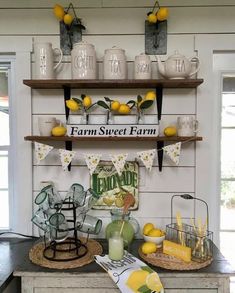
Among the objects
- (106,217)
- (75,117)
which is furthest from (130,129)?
(106,217)

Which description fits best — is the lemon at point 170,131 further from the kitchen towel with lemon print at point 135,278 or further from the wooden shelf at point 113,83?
the kitchen towel with lemon print at point 135,278

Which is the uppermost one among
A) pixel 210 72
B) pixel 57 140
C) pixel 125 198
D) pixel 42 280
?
pixel 210 72

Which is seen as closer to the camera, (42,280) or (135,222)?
(42,280)

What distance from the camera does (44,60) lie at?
1.62m

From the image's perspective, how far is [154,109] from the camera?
1.75 m

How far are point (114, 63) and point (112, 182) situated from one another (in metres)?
0.70

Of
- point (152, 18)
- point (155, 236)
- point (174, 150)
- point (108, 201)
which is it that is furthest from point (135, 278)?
point (152, 18)

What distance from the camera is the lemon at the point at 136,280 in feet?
4.09

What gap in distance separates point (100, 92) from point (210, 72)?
662 mm

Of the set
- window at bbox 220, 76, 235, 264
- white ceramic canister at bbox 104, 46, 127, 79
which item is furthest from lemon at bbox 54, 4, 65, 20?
window at bbox 220, 76, 235, 264

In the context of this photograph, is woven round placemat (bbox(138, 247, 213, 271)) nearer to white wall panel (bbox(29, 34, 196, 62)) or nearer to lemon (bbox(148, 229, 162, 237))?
lemon (bbox(148, 229, 162, 237))

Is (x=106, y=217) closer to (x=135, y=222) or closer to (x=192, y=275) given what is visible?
(x=135, y=222)

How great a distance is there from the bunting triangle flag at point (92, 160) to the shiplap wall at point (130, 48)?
0.41ft

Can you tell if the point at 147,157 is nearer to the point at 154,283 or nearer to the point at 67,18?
the point at 154,283
